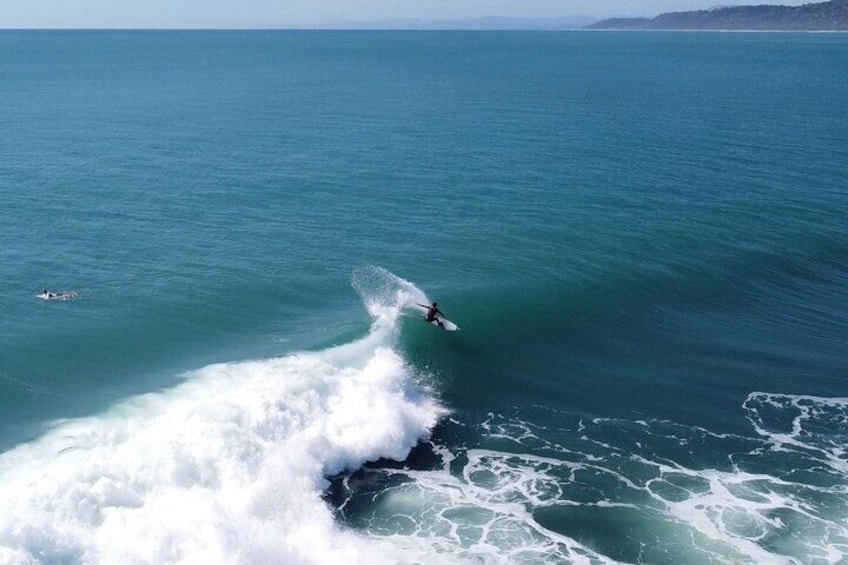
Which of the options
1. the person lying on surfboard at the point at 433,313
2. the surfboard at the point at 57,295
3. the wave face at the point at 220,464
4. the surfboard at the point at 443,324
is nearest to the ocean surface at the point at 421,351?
the wave face at the point at 220,464

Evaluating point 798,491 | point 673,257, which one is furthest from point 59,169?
point 798,491

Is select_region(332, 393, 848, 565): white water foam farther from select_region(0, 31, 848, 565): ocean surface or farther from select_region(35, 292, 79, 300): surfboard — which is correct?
select_region(35, 292, 79, 300): surfboard

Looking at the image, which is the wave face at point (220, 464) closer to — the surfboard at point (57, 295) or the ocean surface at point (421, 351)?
the ocean surface at point (421, 351)

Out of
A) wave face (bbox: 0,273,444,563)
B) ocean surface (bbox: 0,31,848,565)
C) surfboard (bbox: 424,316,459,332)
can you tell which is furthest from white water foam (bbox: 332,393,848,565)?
surfboard (bbox: 424,316,459,332)

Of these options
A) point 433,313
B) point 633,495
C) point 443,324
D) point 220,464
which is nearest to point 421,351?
point 443,324

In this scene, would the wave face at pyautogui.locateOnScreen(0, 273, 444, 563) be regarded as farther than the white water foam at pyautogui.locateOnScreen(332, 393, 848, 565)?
No
